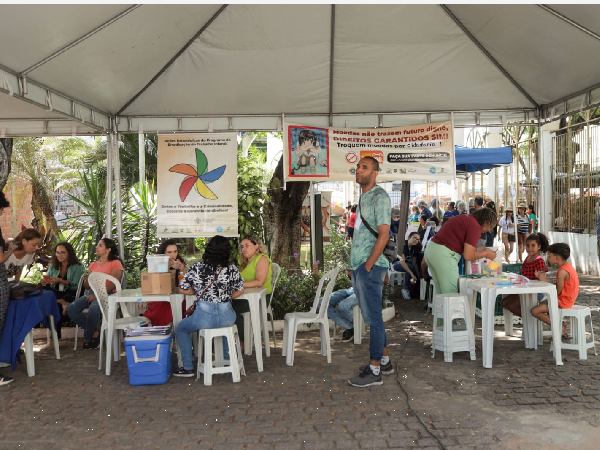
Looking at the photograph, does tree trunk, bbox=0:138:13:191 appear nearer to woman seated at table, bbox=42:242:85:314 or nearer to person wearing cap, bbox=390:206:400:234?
woman seated at table, bbox=42:242:85:314

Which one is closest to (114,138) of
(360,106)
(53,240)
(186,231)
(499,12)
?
(186,231)

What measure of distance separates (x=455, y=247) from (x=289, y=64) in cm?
Result: 292

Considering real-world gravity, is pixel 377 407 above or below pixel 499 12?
below

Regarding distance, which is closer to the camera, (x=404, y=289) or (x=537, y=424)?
(x=537, y=424)

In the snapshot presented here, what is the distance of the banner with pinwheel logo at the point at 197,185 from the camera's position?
781 cm

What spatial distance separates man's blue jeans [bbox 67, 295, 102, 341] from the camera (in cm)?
657

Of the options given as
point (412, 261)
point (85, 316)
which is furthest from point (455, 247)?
point (85, 316)

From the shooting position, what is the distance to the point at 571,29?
5.61 metres

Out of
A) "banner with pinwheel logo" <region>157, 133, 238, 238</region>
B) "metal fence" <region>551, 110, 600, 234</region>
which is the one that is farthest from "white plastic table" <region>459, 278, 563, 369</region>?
"metal fence" <region>551, 110, 600, 234</region>

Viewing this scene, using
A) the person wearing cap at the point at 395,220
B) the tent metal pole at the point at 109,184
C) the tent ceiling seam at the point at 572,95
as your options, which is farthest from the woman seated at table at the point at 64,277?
the tent ceiling seam at the point at 572,95

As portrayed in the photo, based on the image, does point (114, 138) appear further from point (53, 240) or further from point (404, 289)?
point (404, 289)

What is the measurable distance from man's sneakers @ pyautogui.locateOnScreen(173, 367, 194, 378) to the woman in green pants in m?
2.76

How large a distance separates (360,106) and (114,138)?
3.38 metres

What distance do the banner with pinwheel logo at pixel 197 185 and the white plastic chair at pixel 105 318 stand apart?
1.89 m
